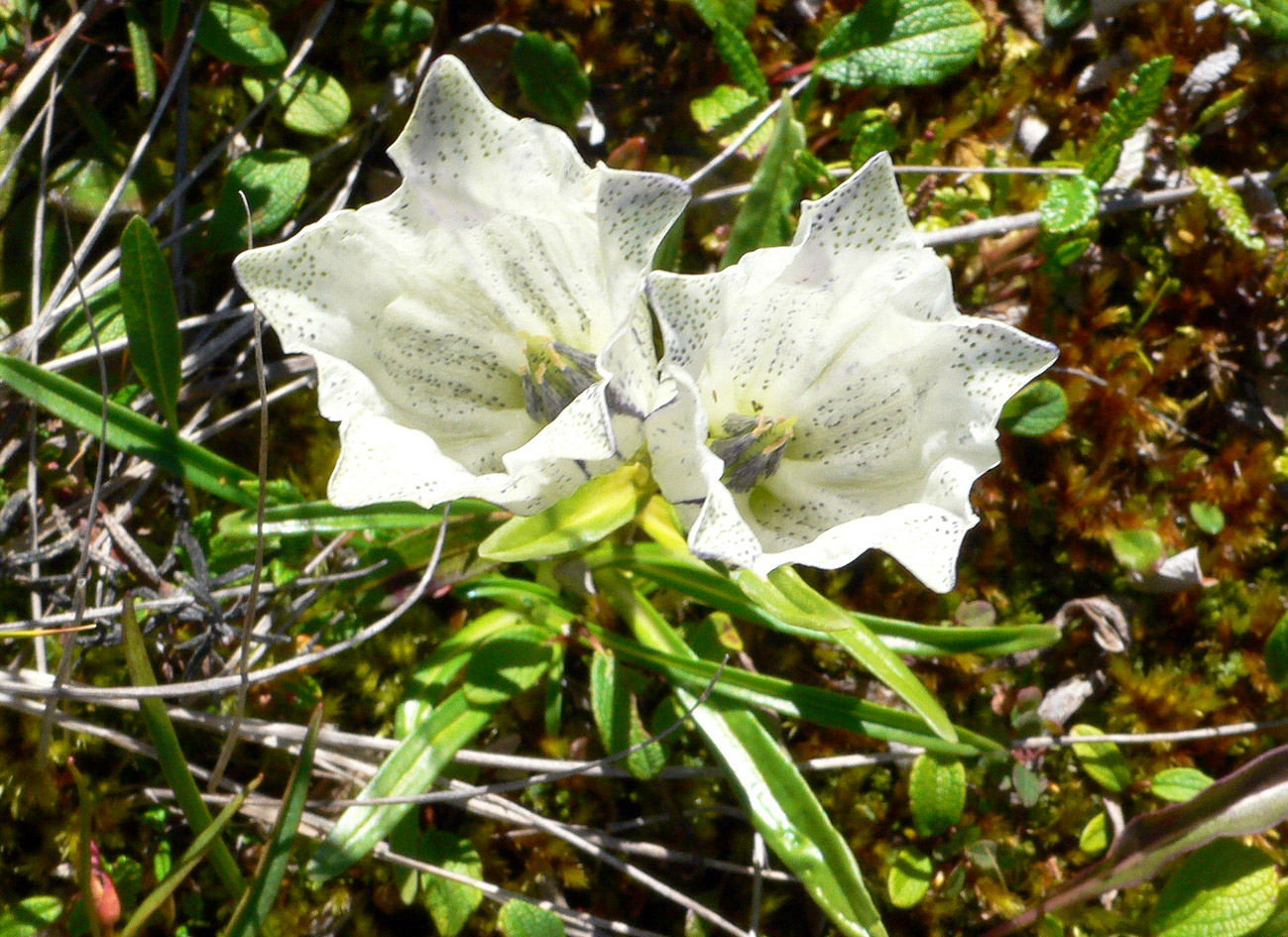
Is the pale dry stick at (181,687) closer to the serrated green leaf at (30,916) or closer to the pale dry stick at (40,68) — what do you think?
the serrated green leaf at (30,916)

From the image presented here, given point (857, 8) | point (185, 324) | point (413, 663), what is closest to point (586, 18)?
point (857, 8)


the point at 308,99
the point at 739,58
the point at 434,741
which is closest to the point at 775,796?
the point at 434,741

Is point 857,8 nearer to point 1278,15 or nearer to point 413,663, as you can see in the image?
point 1278,15

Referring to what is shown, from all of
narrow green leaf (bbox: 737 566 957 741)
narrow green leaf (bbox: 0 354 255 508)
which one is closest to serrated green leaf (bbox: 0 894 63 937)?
narrow green leaf (bbox: 0 354 255 508)

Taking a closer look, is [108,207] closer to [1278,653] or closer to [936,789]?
[936,789]

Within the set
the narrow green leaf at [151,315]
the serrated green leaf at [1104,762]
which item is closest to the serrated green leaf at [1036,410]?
the serrated green leaf at [1104,762]

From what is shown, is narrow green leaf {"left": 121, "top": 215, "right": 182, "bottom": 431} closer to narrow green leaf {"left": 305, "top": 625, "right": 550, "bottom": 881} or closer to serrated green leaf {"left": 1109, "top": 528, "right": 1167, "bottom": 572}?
narrow green leaf {"left": 305, "top": 625, "right": 550, "bottom": 881}
